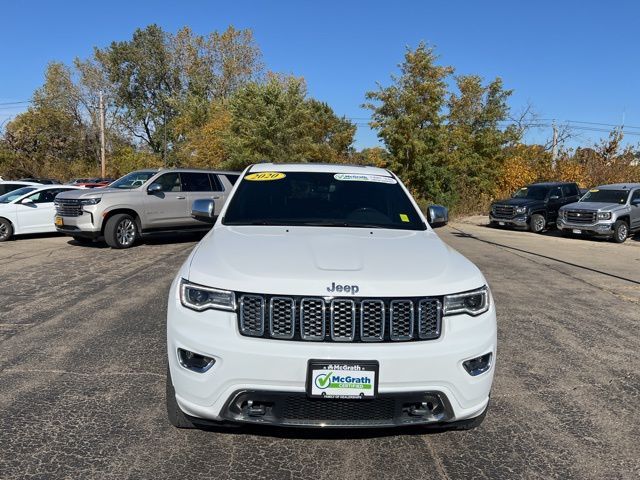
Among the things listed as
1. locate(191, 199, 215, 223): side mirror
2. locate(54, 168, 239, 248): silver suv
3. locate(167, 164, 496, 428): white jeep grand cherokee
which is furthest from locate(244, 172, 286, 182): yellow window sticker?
locate(54, 168, 239, 248): silver suv

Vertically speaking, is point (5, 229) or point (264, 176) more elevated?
point (264, 176)

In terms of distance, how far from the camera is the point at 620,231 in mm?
17609

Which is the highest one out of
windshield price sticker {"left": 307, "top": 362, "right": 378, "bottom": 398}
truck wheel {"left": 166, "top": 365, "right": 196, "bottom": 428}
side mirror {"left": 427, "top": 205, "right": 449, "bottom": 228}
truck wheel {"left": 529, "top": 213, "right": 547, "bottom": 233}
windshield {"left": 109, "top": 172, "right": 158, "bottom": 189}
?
windshield {"left": 109, "top": 172, "right": 158, "bottom": 189}

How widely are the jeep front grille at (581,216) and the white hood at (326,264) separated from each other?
53.4 feet

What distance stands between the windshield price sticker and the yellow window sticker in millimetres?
2371

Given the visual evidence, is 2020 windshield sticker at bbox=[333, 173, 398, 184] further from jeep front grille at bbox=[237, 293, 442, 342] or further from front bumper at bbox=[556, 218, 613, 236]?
front bumper at bbox=[556, 218, 613, 236]

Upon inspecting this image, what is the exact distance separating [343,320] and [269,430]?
0.81m

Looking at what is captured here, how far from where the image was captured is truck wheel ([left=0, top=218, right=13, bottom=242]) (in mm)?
13391

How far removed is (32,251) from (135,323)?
7.33 m

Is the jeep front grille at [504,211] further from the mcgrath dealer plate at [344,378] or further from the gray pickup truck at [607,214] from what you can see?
the mcgrath dealer plate at [344,378]

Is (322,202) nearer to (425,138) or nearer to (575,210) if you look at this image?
(575,210)

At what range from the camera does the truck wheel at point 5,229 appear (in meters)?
13.4

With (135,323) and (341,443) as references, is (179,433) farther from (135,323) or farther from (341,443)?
(135,323)

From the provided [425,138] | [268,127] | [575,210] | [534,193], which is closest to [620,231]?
[575,210]
